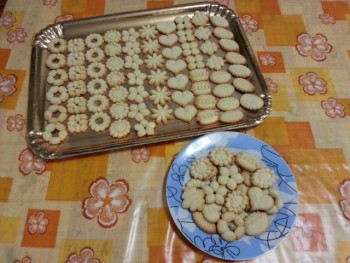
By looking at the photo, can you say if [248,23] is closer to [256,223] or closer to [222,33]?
[222,33]

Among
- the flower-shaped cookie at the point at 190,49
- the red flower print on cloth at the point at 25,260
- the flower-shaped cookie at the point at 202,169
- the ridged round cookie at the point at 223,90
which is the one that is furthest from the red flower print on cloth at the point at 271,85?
the red flower print on cloth at the point at 25,260

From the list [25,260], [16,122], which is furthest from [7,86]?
[25,260]

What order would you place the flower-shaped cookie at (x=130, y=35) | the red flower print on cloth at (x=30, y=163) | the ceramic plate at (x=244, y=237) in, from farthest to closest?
the flower-shaped cookie at (x=130, y=35) < the red flower print on cloth at (x=30, y=163) < the ceramic plate at (x=244, y=237)

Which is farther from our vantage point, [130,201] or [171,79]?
[171,79]

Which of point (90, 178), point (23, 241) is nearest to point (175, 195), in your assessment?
point (90, 178)

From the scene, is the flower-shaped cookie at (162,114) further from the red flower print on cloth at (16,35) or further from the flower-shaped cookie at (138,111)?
the red flower print on cloth at (16,35)

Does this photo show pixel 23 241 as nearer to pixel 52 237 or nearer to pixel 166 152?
pixel 52 237
